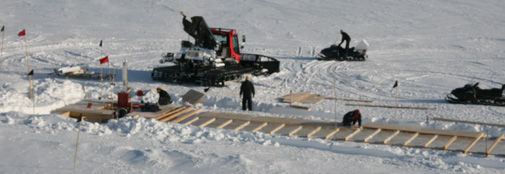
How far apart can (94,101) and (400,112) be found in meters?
8.17

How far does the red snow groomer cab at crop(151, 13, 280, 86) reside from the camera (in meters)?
18.9

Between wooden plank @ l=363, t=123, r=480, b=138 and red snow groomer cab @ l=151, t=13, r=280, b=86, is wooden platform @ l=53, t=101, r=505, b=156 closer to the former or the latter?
wooden plank @ l=363, t=123, r=480, b=138

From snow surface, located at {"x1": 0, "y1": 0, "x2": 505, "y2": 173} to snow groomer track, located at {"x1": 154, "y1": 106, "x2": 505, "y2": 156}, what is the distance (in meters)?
0.81

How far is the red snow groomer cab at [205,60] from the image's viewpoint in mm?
18859

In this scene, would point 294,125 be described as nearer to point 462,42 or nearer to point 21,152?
point 21,152

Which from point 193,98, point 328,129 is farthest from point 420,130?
point 193,98

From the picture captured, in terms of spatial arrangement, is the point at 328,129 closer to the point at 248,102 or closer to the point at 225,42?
the point at 248,102

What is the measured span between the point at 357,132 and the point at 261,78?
28.8 ft

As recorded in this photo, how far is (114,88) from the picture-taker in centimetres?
1780

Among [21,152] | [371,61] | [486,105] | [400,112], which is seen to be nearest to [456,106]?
[486,105]

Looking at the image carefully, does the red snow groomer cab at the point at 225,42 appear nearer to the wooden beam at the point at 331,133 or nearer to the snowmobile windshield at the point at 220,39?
the snowmobile windshield at the point at 220,39

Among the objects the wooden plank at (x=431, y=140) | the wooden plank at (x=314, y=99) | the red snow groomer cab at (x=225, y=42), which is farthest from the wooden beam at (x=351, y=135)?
the red snow groomer cab at (x=225, y=42)

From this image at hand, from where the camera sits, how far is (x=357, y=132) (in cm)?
1304

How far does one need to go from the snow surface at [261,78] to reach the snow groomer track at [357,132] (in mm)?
815
